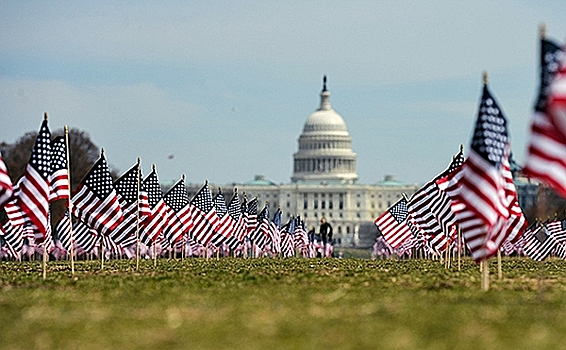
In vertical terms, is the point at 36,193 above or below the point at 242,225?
below

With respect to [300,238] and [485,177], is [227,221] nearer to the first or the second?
[300,238]

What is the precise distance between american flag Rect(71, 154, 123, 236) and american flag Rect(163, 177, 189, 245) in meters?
16.1

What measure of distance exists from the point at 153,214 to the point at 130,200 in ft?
18.3

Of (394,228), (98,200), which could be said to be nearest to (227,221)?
(394,228)

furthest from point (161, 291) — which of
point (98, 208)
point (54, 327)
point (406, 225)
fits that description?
point (406, 225)

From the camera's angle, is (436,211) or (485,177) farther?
(436,211)

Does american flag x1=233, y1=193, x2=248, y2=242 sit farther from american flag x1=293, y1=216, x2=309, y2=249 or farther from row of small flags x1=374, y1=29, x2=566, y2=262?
row of small flags x1=374, y1=29, x2=566, y2=262

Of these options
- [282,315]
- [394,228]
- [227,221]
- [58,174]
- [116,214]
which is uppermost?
[227,221]

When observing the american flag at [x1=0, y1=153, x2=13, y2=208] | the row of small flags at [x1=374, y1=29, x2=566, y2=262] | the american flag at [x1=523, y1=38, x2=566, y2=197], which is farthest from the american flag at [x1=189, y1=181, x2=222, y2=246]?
the american flag at [x1=523, y1=38, x2=566, y2=197]

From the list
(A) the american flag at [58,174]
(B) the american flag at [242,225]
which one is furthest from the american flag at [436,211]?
(B) the american flag at [242,225]

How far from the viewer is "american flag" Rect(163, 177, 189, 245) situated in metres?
51.6

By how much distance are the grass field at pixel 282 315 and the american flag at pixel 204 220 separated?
99.9 ft

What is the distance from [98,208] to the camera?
33.9m

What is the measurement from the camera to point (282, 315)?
55.4 feet
